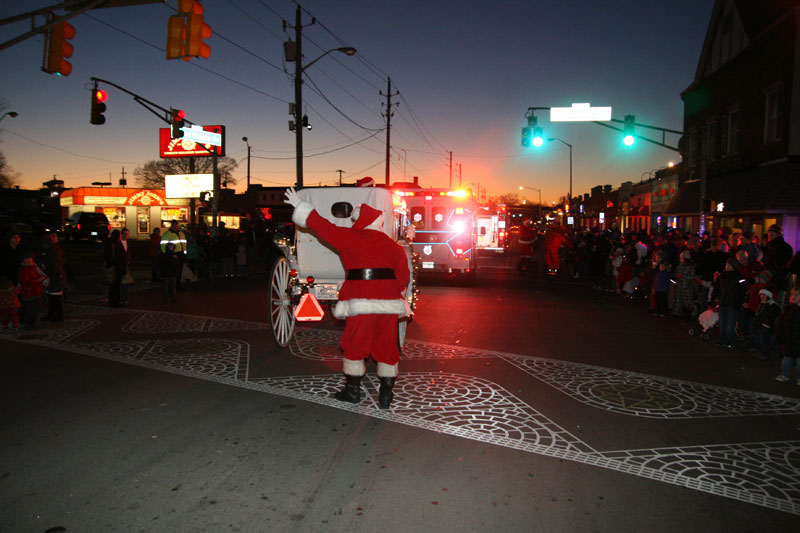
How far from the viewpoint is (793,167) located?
16625mm

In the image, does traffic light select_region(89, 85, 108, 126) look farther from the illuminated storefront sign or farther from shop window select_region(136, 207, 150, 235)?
shop window select_region(136, 207, 150, 235)

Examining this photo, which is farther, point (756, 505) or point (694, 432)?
point (694, 432)

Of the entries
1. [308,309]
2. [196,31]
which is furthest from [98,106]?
[308,309]

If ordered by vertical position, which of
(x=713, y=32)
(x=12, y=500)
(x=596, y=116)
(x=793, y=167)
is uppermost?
(x=713, y=32)

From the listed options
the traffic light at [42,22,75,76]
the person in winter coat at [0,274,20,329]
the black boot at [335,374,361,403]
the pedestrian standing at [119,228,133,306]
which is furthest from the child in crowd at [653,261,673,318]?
the traffic light at [42,22,75,76]

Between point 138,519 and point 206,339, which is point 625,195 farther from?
point 138,519

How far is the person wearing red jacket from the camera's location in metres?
5.78

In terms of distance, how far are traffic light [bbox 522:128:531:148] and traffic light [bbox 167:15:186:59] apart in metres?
15.7

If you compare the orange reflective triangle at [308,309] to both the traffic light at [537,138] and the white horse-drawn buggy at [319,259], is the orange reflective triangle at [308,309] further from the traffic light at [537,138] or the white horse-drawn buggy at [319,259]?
the traffic light at [537,138]

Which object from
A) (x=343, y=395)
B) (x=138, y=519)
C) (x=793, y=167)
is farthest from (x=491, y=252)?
(x=138, y=519)

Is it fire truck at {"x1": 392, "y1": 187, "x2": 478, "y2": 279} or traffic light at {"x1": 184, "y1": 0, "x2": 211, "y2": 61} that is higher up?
traffic light at {"x1": 184, "y1": 0, "x2": 211, "y2": 61}

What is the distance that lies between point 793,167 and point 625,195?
1345 inches

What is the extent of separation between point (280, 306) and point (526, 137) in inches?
665

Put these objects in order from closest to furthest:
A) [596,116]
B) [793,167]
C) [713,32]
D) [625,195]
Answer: [793,167]
[596,116]
[713,32]
[625,195]
